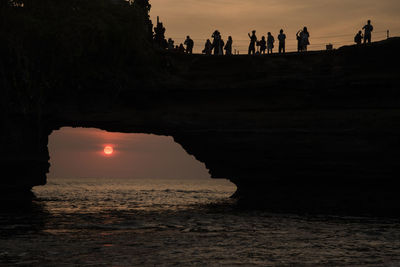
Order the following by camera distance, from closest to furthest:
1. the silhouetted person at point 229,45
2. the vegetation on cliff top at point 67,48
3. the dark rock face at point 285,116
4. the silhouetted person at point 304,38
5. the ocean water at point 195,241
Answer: the ocean water at point 195,241
the vegetation on cliff top at point 67,48
the dark rock face at point 285,116
the silhouetted person at point 304,38
the silhouetted person at point 229,45

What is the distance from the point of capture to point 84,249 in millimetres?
11273

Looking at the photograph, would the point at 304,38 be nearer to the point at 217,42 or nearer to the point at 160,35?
the point at 217,42

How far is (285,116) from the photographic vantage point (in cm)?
2294

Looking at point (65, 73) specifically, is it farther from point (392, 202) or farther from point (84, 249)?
point (392, 202)

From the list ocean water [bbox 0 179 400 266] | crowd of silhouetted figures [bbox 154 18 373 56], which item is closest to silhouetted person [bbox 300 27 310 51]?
crowd of silhouetted figures [bbox 154 18 373 56]

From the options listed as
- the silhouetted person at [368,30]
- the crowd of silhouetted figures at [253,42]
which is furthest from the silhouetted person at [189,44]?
the silhouetted person at [368,30]

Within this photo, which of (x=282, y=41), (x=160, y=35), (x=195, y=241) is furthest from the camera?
(x=160, y=35)

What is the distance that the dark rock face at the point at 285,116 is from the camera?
2219 centimetres

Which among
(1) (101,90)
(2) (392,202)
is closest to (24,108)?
(1) (101,90)

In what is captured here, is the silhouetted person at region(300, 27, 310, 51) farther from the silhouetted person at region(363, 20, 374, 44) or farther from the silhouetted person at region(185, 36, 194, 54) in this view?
the silhouetted person at region(185, 36, 194, 54)

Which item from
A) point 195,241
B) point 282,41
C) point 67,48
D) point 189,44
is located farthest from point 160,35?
point 195,241

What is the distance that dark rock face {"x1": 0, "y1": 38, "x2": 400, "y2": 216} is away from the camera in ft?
72.8

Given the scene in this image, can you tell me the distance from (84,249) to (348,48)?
53.2ft

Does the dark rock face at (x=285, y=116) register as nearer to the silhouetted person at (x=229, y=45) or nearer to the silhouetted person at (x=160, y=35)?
the silhouetted person at (x=229, y=45)
